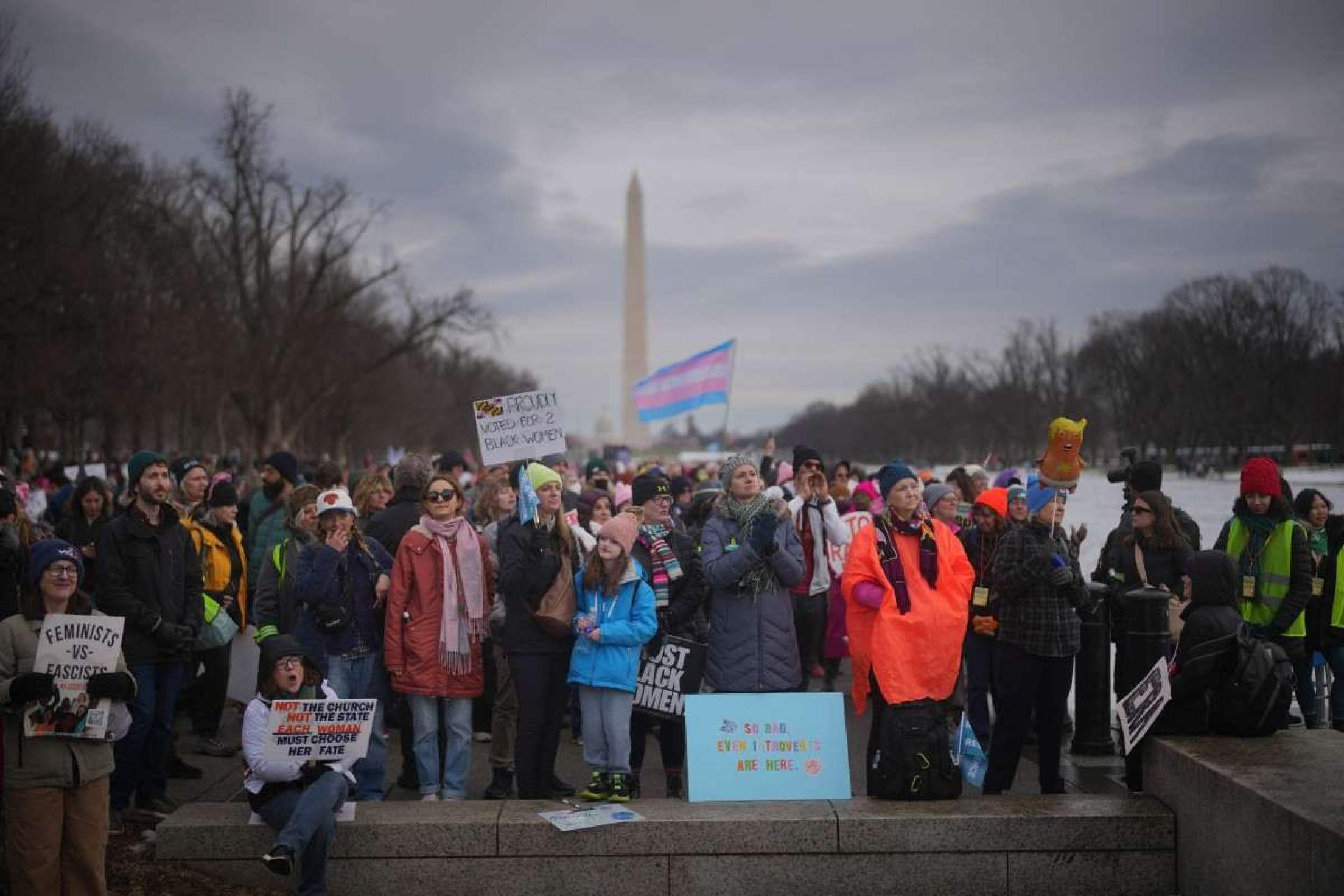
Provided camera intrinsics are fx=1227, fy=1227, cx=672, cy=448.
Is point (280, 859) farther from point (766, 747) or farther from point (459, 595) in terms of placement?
point (766, 747)

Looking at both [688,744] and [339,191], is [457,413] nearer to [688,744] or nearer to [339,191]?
[339,191]

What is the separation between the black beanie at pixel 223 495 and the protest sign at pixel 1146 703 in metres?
6.36

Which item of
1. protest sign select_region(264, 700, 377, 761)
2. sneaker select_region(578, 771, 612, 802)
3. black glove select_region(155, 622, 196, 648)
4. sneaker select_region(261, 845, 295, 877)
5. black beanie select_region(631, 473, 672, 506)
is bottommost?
sneaker select_region(261, 845, 295, 877)

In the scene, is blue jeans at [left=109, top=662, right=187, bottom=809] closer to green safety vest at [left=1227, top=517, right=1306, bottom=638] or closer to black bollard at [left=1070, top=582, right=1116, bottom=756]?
black bollard at [left=1070, top=582, right=1116, bottom=756]

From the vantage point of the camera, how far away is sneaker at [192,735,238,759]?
8.94 meters

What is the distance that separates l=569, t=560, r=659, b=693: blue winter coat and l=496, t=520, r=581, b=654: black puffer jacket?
0.19 meters

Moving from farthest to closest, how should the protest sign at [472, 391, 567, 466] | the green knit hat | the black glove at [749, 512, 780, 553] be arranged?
the protest sign at [472, 391, 567, 466] < the green knit hat < the black glove at [749, 512, 780, 553]

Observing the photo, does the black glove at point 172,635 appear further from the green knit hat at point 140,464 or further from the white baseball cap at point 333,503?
the white baseball cap at point 333,503

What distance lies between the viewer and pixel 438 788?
7.29 m

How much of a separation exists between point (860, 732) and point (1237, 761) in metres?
3.79

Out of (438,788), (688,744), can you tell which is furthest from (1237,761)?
(438,788)

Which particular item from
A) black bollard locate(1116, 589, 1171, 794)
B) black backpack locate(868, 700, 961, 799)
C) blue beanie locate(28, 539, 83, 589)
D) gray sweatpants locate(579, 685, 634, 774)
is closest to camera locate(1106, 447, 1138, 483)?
black bollard locate(1116, 589, 1171, 794)

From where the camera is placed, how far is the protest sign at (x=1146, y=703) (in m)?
6.30

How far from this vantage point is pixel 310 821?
19.4ft
